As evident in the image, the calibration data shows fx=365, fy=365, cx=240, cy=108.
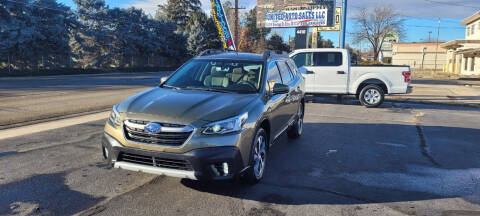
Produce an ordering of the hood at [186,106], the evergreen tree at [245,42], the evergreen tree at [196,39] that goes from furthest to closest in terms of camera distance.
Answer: the evergreen tree at [245,42], the evergreen tree at [196,39], the hood at [186,106]

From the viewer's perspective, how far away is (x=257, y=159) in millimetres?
4723

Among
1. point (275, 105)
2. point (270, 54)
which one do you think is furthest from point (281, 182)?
point (270, 54)

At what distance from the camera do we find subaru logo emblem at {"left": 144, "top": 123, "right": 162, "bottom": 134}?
3.94 meters

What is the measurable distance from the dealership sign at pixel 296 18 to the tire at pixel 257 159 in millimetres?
22779

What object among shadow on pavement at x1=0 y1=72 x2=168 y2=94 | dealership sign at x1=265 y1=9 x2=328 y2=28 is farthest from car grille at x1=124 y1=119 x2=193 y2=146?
dealership sign at x1=265 y1=9 x2=328 y2=28

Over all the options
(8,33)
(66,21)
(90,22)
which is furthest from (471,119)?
(90,22)

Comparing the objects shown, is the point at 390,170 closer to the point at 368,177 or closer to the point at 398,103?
the point at 368,177

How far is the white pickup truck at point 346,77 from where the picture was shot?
12781 millimetres

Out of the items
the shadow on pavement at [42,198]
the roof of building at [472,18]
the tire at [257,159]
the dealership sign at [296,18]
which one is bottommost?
the shadow on pavement at [42,198]

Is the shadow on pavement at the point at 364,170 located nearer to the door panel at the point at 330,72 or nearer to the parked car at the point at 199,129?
the parked car at the point at 199,129

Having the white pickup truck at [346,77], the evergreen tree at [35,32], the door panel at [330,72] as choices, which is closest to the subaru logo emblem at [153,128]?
the white pickup truck at [346,77]

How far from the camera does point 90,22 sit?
40.9 m

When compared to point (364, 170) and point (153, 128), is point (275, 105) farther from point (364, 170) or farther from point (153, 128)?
point (153, 128)

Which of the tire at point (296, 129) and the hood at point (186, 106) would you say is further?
the tire at point (296, 129)
